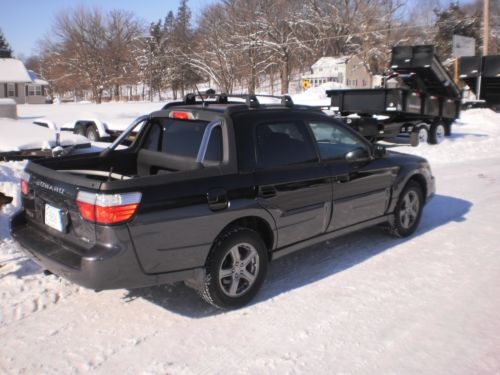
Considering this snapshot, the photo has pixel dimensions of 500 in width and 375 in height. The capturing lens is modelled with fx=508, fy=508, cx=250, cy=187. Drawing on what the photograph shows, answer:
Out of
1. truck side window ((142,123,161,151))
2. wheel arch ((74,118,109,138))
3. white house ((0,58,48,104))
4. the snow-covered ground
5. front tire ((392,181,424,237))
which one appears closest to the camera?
the snow-covered ground

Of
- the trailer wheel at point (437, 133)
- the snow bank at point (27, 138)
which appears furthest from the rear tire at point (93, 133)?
the trailer wheel at point (437, 133)

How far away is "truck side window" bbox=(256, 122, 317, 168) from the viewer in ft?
14.7

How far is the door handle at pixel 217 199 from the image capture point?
155 inches

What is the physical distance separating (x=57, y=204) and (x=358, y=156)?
2959 mm

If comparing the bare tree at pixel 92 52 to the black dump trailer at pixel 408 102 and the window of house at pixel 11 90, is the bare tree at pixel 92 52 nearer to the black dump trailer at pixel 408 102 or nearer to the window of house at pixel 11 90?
the window of house at pixel 11 90

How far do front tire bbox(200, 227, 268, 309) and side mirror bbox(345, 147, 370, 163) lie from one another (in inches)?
56.7

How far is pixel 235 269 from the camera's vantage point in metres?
4.21

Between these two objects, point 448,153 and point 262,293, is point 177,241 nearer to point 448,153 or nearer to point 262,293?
point 262,293

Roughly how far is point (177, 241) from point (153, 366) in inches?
34.8

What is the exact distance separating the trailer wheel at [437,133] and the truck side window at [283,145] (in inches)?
491

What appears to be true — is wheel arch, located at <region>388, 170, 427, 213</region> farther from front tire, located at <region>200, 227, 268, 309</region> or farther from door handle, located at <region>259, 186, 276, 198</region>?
front tire, located at <region>200, 227, 268, 309</region>

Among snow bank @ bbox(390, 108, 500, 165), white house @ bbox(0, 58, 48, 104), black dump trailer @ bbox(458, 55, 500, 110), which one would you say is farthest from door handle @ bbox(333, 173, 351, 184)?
white house @ bbox(0, 58, 48, 104)

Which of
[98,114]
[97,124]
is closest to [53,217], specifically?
[97,124]

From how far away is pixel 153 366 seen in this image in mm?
3393
